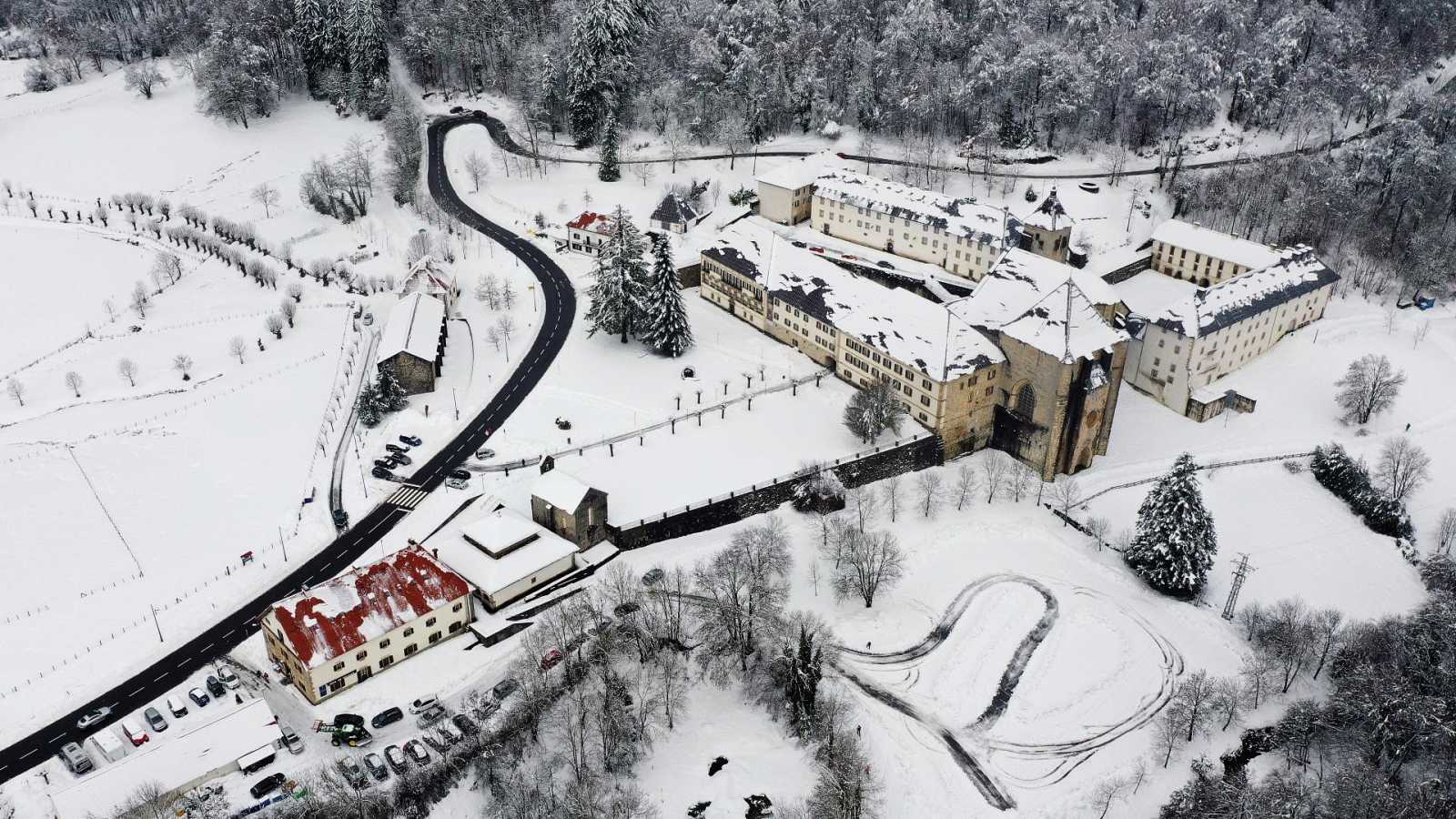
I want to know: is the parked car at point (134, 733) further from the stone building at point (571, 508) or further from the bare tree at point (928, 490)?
the bare tree at point (928, 490)

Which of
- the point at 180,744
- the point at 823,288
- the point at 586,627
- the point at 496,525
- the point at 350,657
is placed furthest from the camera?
the point at 823,288

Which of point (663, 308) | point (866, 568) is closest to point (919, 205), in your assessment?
point (663, 308)

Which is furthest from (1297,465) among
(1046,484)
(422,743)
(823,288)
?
(422,743)

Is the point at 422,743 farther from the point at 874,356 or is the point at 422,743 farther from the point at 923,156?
the point at 923,156

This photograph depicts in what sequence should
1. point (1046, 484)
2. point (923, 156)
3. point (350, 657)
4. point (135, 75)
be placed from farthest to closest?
point (135, 75)
point (923, 156)
point (1046, 484)
point (350, 657)

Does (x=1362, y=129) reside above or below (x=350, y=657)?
above

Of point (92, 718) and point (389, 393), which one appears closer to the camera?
point (92, 718)

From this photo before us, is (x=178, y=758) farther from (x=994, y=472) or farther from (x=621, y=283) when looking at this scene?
(x=994, y=472)

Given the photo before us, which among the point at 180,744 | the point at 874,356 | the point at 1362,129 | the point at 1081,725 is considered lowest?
the point at 1081,725
